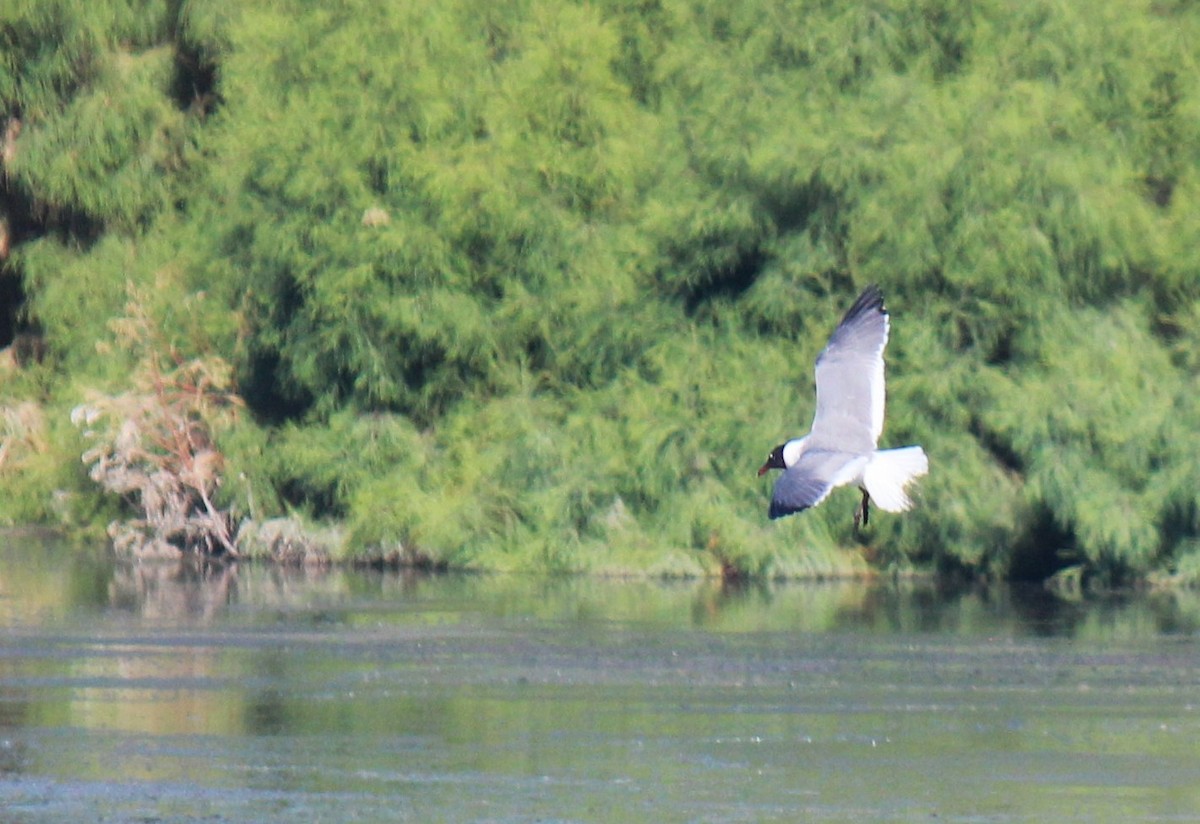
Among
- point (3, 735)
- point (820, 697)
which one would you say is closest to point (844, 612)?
point (820, 697)

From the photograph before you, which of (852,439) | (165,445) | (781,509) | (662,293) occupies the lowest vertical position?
(781,509)

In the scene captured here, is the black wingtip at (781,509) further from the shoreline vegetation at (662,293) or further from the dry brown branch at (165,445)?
the dry brown branch at (165,445)

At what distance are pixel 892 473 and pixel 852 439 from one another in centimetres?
63

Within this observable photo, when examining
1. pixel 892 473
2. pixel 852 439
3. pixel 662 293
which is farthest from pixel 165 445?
pixel 892 473

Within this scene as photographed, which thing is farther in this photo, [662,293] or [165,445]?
[165,445]

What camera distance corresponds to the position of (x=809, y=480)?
13.6 metres

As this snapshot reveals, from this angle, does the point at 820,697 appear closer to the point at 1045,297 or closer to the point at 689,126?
the point at 1045,297

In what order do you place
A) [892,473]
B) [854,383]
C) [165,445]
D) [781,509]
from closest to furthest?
[781,509], [892,473], [854,383], [165,445]

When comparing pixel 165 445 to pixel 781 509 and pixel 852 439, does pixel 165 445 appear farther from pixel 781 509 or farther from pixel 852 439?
pixel 781 509

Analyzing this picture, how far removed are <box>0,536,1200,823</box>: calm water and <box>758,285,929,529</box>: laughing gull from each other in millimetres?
1433

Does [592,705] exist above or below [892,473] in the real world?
below

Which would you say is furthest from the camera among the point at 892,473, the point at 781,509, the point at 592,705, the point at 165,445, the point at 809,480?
the point at 165,445

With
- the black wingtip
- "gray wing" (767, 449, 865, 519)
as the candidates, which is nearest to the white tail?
"gray wing" (767, 449, 865, 519)

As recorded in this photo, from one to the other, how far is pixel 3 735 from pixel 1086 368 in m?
13.4
